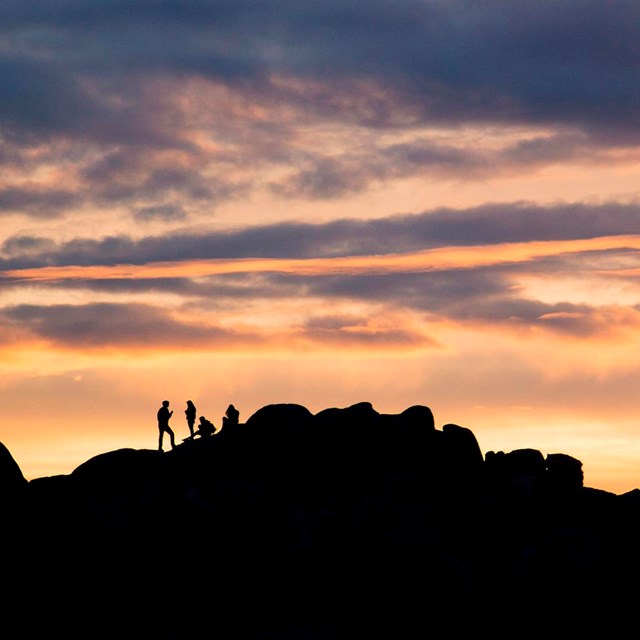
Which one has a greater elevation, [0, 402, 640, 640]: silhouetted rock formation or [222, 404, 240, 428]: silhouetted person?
[222, 404, 240, 428]: silhouetted person

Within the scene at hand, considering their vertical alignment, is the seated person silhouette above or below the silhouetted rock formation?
above

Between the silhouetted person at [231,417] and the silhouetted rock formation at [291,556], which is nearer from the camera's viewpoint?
the silhouetted rock formation at [291,556]

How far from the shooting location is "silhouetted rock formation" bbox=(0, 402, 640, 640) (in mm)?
47750

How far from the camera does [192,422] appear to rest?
59.2m

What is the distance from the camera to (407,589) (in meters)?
47.7

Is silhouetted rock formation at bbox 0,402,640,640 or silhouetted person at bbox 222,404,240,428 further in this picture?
silhouetted person at bbox 222,404,240,428

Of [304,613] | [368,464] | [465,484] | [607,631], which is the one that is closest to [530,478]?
[465,484]

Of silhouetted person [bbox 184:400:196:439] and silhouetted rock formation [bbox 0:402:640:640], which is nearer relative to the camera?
silhouetted rock formation [bbox 0:402:640:640]

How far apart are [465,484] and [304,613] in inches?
502

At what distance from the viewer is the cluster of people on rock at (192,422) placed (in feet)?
192

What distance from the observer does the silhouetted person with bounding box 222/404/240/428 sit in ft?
199

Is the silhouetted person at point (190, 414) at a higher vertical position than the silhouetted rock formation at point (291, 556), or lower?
higher

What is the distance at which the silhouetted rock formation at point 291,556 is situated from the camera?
47.8m

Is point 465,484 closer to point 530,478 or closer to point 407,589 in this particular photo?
point 530,478
